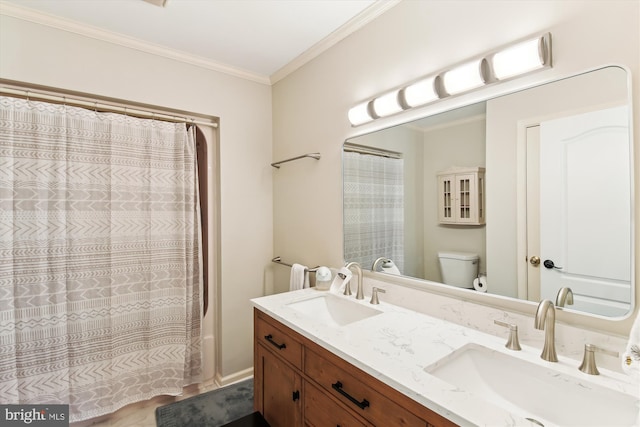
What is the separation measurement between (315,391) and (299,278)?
0.95 m

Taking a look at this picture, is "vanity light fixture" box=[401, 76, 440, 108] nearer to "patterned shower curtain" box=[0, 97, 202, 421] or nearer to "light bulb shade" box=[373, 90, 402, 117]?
"light bulb shade" box=[373, 90, 402, 117]

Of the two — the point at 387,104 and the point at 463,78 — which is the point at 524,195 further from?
the point at 387,104

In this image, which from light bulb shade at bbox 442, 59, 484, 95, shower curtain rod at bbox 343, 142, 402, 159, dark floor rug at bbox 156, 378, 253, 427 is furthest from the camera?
dark floor rug at bbox 156, 378, 253, 427

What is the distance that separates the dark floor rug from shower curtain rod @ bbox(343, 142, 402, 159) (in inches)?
73.0

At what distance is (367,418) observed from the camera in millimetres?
974

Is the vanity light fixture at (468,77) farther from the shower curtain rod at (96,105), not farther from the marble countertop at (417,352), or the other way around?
the shower curtain rod at (96,105)

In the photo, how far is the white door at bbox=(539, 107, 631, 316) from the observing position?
929 mm

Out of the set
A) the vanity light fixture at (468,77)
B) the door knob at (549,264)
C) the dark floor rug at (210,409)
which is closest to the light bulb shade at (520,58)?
the vanity light fixture at (468,77)

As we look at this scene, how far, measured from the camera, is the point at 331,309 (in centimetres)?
177

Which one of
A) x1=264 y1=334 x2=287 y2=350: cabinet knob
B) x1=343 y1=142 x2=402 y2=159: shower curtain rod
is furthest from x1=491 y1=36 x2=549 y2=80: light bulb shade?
x1=264 y1=334 x2=287 y2=350: cabinet knob

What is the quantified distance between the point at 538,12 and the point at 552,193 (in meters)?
0.66

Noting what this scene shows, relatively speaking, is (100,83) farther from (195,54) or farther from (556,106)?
(556,106)

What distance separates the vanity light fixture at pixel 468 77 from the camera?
3.53ft

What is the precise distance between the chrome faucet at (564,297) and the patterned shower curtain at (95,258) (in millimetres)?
2143
